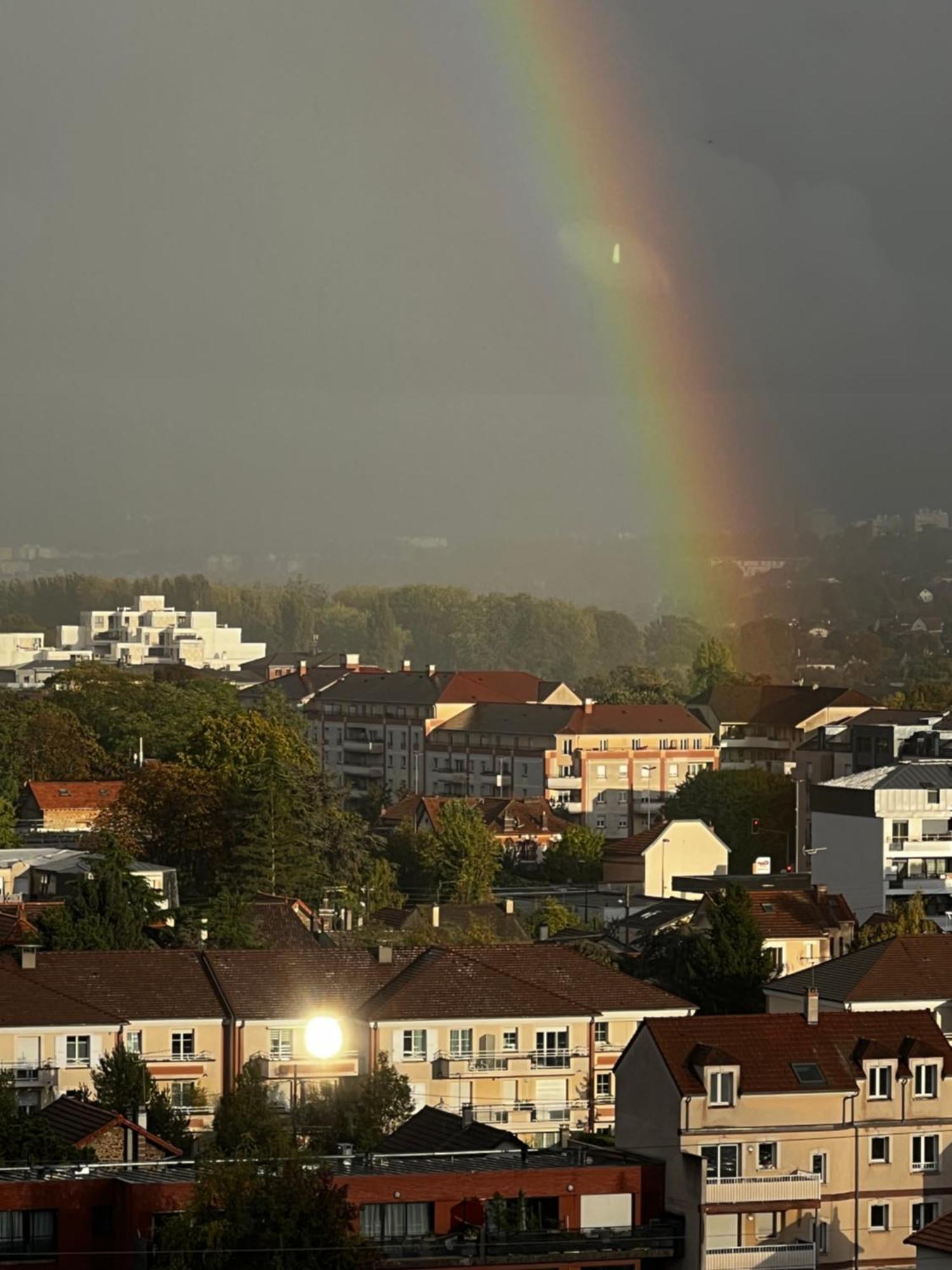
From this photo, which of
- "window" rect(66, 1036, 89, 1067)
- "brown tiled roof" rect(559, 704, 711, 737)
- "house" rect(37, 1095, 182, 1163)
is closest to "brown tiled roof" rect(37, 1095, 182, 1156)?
"house" rect(37, 1095, 182, 1163)

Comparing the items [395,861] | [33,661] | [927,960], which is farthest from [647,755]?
[33,661]

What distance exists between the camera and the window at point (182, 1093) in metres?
33.3

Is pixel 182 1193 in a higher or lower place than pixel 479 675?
lower

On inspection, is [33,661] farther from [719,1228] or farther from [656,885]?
[719,1228]

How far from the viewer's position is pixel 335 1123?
29422 mm

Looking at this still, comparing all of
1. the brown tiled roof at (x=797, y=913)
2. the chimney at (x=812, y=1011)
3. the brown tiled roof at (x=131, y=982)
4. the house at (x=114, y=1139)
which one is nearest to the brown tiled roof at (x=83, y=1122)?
the house at (x=114, y=1139)

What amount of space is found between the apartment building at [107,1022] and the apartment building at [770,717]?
5801 cm

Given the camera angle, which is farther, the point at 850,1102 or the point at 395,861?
the point at 395,861

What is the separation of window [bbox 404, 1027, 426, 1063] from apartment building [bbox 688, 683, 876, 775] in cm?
5788

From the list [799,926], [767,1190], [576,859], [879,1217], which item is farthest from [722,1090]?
[576,859]

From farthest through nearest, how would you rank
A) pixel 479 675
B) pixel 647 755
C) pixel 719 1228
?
pixel 479 675 < pixel 647 755 < pixel 719 1228

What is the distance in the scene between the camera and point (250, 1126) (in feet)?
90.5

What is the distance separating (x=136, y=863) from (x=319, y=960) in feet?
55.0

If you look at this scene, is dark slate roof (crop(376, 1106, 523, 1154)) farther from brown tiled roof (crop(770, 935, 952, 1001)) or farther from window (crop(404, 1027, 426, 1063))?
brown tiled roof (crop(770, 935, 952, 1001))
